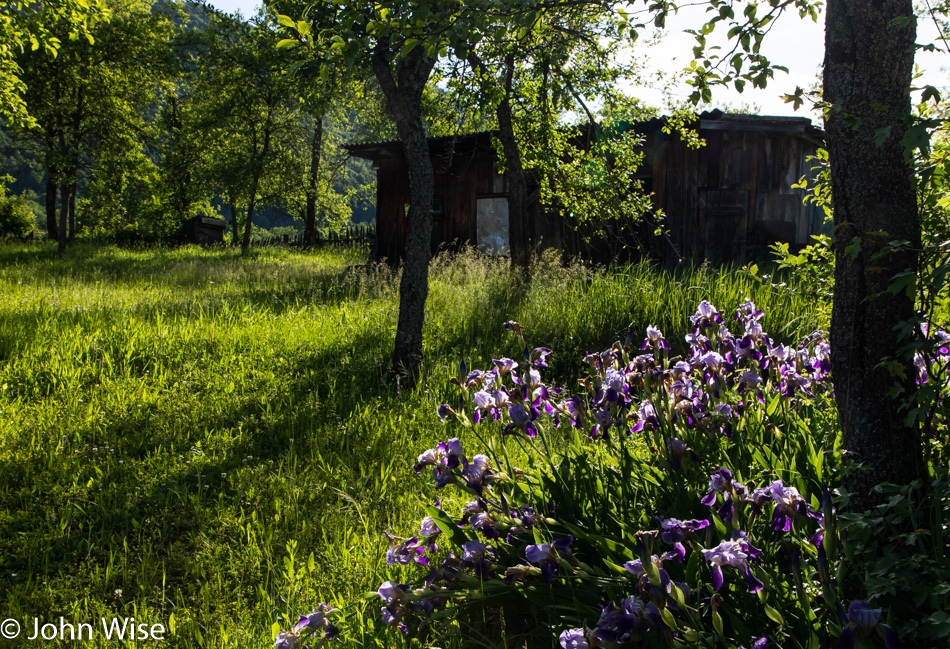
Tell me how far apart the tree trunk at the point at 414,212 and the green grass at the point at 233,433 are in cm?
38

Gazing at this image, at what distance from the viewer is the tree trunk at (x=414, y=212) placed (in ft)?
18.1

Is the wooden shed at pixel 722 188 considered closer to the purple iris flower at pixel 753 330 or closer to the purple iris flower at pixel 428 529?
the purple iris flower at pixel 753 330

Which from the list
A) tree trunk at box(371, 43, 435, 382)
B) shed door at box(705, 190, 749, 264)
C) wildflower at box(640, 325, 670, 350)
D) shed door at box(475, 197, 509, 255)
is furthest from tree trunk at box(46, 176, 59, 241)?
wildflower at box(640, 325, 670, 350)

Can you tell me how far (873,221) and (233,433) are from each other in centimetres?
397

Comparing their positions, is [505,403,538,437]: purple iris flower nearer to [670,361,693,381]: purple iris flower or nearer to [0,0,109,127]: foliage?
[670,361,693,381]: purple iris flower

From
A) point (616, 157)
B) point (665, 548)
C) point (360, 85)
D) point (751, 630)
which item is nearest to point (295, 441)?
point (665, 548)

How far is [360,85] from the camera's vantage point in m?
11.3

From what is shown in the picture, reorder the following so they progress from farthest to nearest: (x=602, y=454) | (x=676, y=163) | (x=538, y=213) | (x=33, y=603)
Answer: (x=538, y=213) < (x=676, y=163) < (x=602, y=454) < (x=33, y=603)

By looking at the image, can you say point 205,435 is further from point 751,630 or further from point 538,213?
point 538,213

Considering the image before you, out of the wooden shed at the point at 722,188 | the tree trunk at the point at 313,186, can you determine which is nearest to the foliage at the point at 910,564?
the wooden shed at the point at 722,188

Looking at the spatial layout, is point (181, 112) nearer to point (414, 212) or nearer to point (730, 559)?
point (414, 212)

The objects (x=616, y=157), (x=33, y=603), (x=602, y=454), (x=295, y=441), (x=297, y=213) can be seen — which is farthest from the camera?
(x=297, y=213)

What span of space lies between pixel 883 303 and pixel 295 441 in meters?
3.45

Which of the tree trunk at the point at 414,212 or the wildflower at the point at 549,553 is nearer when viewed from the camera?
the wildflower at the point at 549,553
